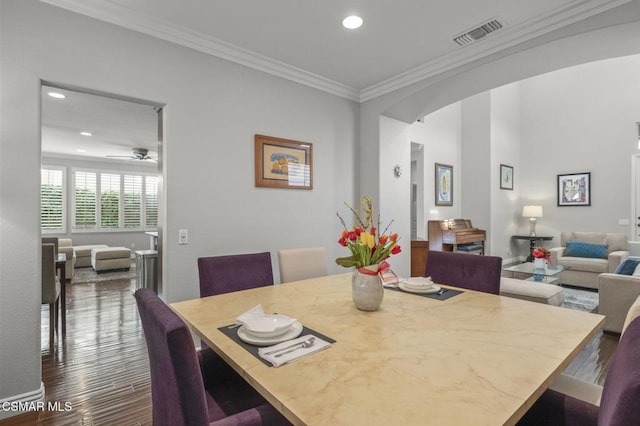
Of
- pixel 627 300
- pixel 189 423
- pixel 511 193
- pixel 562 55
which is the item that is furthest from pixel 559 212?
pixel 189 423

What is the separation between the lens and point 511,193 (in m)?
7.49

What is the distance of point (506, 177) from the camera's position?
7.30m

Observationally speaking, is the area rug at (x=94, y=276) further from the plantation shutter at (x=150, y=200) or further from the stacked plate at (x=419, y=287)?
the stacked plate at (x=419, y=287)

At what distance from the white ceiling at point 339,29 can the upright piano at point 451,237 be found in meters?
3.25

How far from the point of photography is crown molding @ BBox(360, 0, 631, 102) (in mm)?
2273

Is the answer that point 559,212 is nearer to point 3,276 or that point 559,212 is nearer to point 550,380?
point 550,380

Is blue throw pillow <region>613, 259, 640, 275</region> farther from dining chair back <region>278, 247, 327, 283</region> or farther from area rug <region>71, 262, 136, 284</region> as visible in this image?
area rug <region>71, 262, 136, 284</region>

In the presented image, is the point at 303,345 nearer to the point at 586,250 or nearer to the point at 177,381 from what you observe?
the point at 177,381

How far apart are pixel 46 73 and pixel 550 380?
3.10m

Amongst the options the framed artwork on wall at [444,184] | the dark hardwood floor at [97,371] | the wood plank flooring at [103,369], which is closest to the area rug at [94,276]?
the dark hardwood floor at [97,371]

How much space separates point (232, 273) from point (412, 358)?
1.39 meters

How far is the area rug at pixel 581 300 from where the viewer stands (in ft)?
13.4

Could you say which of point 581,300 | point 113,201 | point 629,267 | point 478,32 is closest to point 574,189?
point 581,300

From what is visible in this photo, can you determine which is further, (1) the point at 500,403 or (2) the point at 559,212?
(2) the point at 559,212
